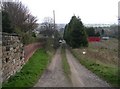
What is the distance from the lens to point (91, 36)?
4230 inches

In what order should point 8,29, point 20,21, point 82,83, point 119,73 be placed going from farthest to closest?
point 20,21, point 8,29, point 119,73, point 82,83

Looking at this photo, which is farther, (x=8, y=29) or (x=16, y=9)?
(x=16, y=9)

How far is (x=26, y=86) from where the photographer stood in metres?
16.1

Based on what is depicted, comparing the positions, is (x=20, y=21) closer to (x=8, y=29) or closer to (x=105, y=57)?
(x=105, y=57)

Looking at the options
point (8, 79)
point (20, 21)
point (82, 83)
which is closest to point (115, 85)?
point (82, 83)

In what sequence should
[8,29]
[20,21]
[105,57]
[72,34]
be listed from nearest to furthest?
1. [8,29]
2. [105,57]
3. [20,21]
4. [72,34]

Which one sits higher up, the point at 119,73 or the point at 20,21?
the point at 20,21

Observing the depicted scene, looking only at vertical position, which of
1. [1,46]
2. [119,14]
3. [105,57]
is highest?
[119,14]

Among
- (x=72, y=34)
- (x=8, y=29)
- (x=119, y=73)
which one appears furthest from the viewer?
(x=72, y=34)

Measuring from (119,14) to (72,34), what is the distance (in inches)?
1795

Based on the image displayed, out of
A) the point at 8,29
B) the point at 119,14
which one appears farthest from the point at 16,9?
the point at 119,14

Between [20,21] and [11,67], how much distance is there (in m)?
24.2

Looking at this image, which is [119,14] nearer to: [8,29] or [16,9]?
[8,29]

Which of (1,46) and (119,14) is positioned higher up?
(119,14)
